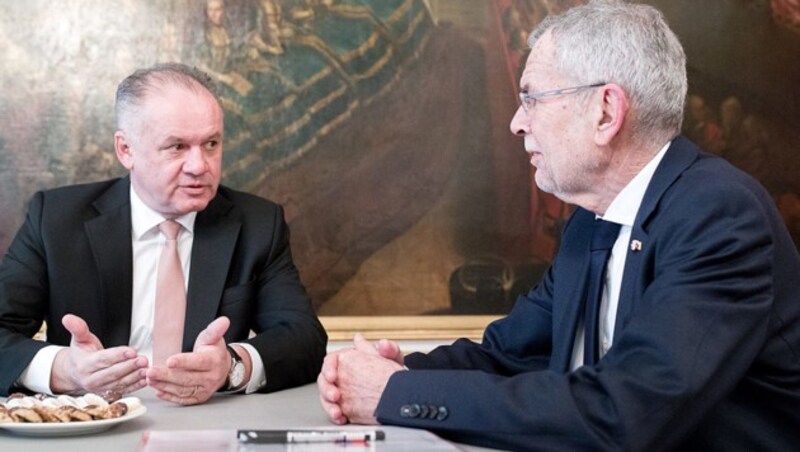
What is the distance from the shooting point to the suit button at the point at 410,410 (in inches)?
94.6

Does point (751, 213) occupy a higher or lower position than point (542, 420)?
higher

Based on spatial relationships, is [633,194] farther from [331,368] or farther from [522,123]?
[331,368]

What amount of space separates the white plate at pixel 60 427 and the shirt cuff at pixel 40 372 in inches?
27.0

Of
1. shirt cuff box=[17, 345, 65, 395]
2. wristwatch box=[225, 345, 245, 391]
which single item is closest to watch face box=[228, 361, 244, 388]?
wristwatch box=[225, 345, 245, 391]

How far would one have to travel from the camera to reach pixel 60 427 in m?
2.34

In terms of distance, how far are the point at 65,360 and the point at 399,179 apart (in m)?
2.83

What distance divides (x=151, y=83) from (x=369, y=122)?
72.9 inches

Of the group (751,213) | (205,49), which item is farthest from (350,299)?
(751,213)

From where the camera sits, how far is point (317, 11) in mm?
5547

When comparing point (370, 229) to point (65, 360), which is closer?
point (65, 360)

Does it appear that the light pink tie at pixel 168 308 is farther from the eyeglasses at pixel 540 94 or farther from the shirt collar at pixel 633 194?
the shirt collar at pixel 633 194

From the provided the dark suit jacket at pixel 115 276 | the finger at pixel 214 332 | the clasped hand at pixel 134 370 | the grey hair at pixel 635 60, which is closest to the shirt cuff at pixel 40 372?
the clasped hand at pixel 134 370

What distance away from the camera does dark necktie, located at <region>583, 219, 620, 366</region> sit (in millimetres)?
2855

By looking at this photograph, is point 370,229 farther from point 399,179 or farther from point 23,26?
point 23,26
